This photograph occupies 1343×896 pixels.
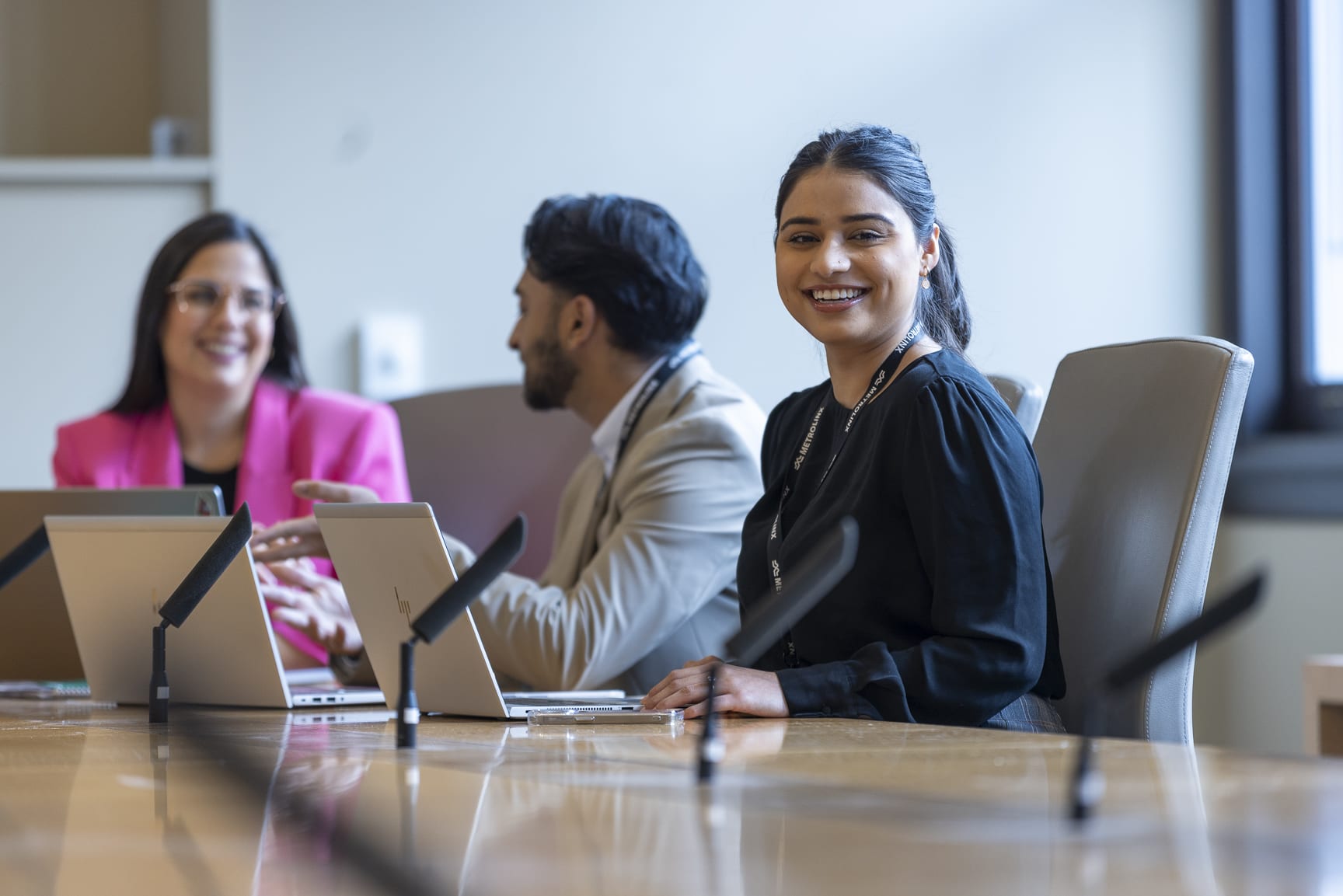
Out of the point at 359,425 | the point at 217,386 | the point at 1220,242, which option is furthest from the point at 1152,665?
the point at 1220,242

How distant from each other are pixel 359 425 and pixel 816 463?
1.10 meters

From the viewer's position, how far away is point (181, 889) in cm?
60

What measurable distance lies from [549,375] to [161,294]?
0.78 m

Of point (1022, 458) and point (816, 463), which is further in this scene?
point (816, 463)

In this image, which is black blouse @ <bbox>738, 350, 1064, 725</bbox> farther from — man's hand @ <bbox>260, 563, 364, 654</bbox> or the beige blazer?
man's hand @ <bbox>260, 563, 364, 654</bbox>

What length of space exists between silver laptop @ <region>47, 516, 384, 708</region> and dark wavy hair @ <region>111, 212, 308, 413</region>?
1.10 m

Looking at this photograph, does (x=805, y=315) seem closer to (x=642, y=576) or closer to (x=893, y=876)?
(x=642, y=576)

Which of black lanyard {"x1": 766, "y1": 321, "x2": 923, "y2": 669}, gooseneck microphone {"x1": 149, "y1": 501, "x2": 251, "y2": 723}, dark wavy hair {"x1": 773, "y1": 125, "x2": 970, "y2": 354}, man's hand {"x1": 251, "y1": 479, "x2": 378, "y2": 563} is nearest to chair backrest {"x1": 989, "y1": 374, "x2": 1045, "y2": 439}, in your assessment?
dark wavy hair {"x1": 773, "y1": 125, "x2": 970, "y2": 354}

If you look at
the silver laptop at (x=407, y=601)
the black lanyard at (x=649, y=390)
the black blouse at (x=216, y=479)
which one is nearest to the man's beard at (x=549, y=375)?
the black lanyard at (x=649, y=390)

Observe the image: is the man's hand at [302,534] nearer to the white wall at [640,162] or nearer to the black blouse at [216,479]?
the black blouse at [216,479]

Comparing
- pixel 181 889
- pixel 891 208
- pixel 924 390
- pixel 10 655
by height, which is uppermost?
pixel 891 208

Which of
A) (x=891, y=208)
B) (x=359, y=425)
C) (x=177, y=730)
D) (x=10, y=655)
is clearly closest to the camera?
(x=177, y=730)

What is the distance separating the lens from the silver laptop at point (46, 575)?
1689 mm

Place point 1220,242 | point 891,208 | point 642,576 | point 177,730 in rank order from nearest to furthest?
point 177,730 < point 891,208 < point 642,576 < point 1220,242
